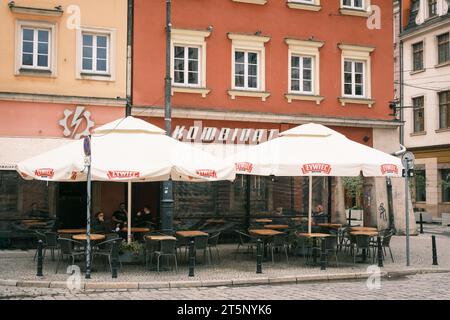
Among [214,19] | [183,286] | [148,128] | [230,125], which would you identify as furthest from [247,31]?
[183,286]

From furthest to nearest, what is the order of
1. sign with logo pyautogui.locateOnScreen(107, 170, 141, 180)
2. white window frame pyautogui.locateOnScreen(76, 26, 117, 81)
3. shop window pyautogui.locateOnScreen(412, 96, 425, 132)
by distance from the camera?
1. shop window pyautogui.locateOnScreen(412, 96, 425, 132)
2. white window frame pyautogui.locateOnScreen(76, 26, 117, 81)
3. sign with logo pyautogui.locateOnScreen(107, 170, 141, 180)

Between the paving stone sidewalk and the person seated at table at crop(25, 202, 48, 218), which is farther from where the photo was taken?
the person seated at table at crop(25, 202, 48, 218)

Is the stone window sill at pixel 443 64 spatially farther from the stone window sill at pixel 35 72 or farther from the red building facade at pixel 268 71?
the stone window sill at pixel 35 72

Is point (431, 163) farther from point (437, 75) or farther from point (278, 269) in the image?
point (278, 269)

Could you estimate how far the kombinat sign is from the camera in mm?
21516

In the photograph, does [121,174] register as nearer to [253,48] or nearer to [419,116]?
[253,48]

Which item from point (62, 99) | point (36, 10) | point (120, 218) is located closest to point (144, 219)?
point (120, 218)

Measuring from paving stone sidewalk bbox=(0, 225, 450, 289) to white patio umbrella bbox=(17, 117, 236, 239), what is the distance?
7.07ft

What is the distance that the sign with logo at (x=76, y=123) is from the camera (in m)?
20.0

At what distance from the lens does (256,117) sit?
22.4m

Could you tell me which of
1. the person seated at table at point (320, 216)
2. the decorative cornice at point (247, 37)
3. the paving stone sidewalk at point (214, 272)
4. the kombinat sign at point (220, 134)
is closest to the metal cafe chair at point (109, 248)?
the paving stone sidewalk at point (214, 272)

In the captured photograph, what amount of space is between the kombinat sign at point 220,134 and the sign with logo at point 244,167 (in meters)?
6.08

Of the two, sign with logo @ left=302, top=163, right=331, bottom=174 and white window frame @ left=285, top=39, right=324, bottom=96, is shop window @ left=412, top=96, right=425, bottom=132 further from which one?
sign with logo @ left=302, top=163, right=331, bottom=174

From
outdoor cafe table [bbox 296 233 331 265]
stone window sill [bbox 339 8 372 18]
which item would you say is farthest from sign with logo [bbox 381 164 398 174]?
stone window sill [bbox 339 8 372 18]
